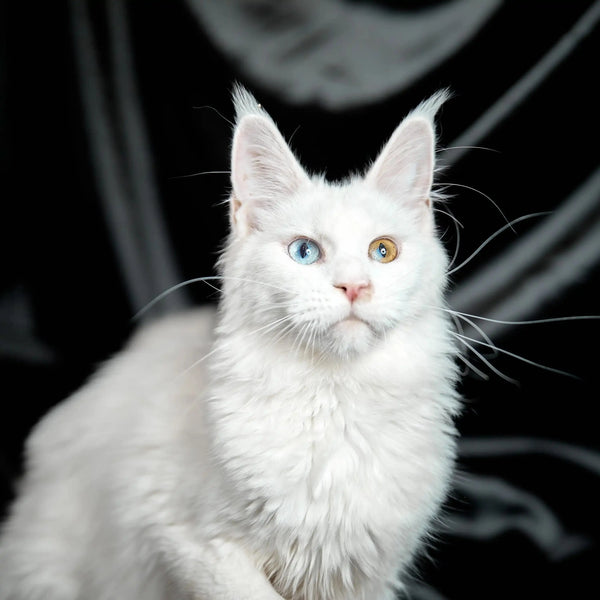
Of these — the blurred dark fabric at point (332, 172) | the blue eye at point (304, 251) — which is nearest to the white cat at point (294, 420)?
the blue eye at point (304, 251)

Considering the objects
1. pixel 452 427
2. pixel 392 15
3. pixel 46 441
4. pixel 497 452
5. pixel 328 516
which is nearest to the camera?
pixel 328 516

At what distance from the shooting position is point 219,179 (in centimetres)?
217

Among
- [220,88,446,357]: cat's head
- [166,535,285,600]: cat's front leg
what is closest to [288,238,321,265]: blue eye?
[220,88,446,357]: cat's head

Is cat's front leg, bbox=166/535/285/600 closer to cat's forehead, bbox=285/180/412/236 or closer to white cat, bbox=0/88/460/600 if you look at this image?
white cat, bbox=0/88/460/600

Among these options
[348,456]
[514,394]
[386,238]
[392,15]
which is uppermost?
[392,15]

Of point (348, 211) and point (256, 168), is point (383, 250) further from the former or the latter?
point (256, 168)

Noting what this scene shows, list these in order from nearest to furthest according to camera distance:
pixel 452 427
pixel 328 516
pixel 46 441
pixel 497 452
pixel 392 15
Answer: pixel 328 516
pixel 452 427
pixel 46 441
pixel 392 15
pixel 497 452

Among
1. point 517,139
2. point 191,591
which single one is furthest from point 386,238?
point 517,139

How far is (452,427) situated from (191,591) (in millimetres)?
589

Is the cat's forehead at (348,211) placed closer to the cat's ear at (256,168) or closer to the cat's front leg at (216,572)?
→ the cat's ear at (256,168)

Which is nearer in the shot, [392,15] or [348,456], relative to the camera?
[348,456]

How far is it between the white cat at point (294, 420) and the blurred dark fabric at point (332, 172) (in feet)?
1.58

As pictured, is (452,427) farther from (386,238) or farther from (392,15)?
(392,15)

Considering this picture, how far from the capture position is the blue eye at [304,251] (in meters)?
1.35
